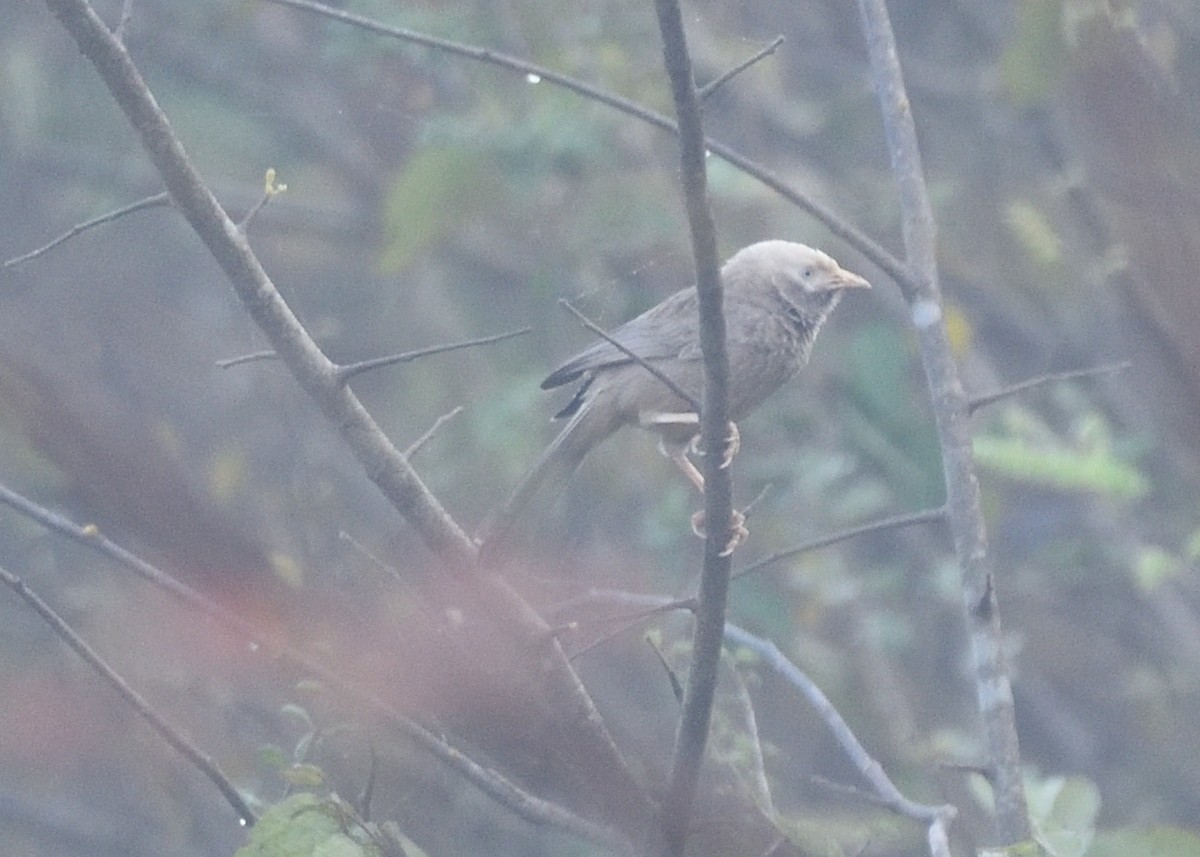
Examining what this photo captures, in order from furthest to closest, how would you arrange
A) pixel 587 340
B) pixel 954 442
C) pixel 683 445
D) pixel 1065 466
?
1. pixel 587 340
2. pixel 1065 466
3. pixel 683 445
4. pixel 954 442

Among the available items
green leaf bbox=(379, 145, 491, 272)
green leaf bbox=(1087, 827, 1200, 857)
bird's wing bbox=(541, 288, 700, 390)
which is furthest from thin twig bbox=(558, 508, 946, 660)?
green leaf bbox=(379, 145, 491, 272)

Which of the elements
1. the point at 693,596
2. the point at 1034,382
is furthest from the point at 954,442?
the point at 693,596

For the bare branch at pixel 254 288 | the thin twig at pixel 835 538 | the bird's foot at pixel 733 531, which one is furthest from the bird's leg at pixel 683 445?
the bare branch at pixel 254 288

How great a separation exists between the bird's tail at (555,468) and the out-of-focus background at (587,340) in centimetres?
25

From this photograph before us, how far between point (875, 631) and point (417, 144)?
9.65ft

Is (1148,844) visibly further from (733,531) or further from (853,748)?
(733,531)

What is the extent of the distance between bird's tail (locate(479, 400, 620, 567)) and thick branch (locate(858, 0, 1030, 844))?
1153mm

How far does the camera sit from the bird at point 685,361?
5559mm

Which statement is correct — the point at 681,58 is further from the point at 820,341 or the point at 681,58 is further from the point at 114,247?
the point at 114,247

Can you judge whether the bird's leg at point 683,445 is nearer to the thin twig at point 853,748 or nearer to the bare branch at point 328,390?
the thin twig at point 853,748

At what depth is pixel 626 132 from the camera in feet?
28.2

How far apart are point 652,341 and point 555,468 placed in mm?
512

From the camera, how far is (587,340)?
28.2 ft

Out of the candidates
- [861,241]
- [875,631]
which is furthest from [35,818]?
[861,241]
